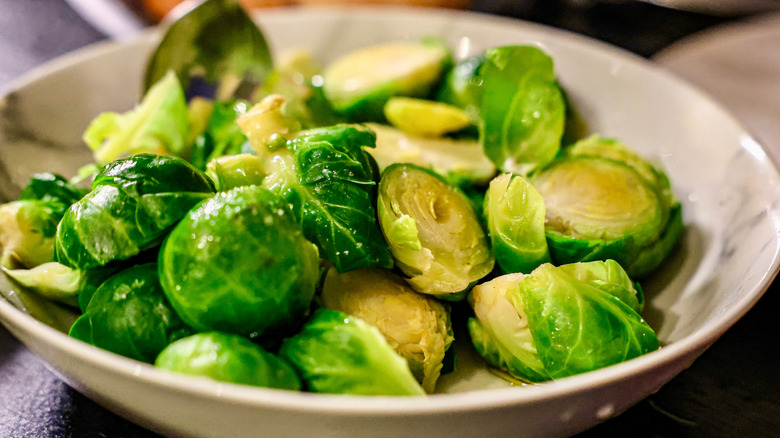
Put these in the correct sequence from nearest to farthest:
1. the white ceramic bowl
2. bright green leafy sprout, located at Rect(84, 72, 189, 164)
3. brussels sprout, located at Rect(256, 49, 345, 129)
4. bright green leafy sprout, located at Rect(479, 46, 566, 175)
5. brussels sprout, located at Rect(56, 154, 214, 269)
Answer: the white ceramic bowl, brussels sprout, located at Rect(56, 154, 214, 269), bright green leafy sprout, located at Rect(479, 46, 566, 175), bright green leafy sprout, located at Rect(84, 72, 189, 164), brussels sprout, located at Rect(256, 49, 345, 129)

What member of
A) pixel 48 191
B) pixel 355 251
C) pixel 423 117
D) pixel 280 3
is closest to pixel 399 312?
pixel 355 251

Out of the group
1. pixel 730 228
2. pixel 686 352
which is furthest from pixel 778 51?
pixel 686 352

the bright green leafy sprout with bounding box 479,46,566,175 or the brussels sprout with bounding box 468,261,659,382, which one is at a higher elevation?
the bright green leafy sprout with bounding box 479,46,566,175

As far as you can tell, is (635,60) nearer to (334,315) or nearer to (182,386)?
(334,315)

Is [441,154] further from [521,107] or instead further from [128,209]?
[128,209]

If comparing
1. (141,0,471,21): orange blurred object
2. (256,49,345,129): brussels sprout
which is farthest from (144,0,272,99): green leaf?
(141,0,471,21): orange blurred object

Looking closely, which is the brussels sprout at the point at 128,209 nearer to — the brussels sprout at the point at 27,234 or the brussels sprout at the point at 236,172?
the brussels sprout at the point at 236,172

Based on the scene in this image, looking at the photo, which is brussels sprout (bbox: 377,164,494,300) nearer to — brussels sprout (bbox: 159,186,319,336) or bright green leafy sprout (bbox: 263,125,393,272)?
bright green leafy sprout (bbox: 263,125,393,272)
